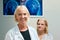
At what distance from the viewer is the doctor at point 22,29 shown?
135cm

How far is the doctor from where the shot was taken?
1348mm

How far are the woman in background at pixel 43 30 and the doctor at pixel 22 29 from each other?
0.06 metres

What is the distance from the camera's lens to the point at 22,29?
1398mm

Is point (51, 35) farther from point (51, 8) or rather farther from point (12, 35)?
point (12, 35)

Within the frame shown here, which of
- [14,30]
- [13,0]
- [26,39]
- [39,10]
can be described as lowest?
[26,39]

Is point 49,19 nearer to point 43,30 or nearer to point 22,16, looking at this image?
point 43,30

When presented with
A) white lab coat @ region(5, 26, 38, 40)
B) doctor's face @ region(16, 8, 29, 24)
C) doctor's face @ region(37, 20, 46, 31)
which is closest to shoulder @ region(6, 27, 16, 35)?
white lab coat @ region(5, 26, 38, 40)

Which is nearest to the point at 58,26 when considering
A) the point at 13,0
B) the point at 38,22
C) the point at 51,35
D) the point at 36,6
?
the point at 51,35

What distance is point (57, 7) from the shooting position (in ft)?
4.86

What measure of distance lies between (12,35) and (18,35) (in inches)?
2.6

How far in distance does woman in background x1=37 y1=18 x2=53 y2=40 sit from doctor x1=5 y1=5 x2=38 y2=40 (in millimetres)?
61

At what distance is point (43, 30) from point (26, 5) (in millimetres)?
355

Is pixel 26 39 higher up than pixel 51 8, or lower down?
lower down

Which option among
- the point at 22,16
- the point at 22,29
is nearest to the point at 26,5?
the point at 22,16
